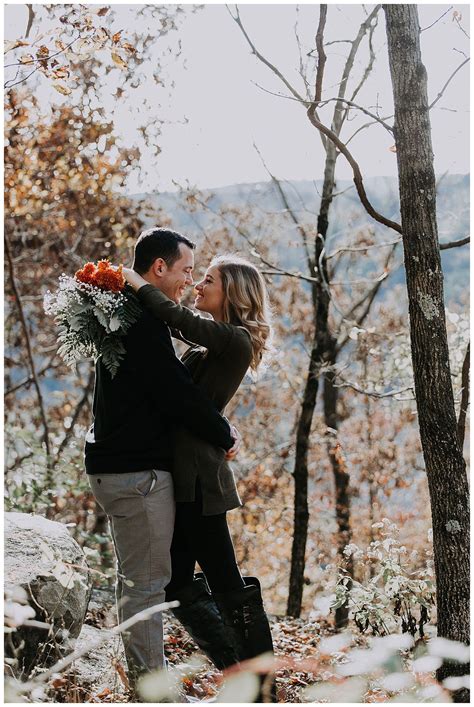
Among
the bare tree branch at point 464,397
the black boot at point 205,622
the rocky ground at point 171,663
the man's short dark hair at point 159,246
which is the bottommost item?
the rocky ground at point 171,663

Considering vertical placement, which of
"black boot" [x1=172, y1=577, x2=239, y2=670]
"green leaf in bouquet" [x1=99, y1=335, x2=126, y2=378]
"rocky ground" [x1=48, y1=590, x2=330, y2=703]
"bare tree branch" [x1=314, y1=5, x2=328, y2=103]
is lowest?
"rocky ground" [x1=48, y1=590, x2=330, y2=703]

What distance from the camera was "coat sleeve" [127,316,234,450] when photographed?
2.97m

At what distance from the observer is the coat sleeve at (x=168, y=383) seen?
2973 millimetres

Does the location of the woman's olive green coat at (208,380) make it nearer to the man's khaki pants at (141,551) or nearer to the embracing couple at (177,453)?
the embracing couple at (177,453)

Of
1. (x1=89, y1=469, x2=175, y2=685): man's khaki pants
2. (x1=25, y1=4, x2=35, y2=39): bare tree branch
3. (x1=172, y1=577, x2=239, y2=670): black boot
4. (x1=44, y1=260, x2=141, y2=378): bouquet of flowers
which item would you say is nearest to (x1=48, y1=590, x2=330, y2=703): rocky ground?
(x1=89, y1=469, x2=175, y2=685): man's khaki pants

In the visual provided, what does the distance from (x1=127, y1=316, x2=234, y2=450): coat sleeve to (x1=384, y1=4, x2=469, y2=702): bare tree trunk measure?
992 millimetres

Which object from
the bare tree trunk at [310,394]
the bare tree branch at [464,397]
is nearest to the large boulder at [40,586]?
the bare tree branch at [464,397]

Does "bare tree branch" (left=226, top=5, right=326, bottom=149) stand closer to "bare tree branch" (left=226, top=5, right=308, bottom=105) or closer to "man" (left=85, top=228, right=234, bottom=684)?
"bare tree branch" (left=226, top=5, right=308, bottom=105)

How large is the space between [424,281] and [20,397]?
13744 millimetres

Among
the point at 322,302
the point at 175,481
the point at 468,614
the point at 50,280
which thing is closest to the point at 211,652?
the point at 175,481

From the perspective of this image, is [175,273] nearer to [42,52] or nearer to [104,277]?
[104,277]

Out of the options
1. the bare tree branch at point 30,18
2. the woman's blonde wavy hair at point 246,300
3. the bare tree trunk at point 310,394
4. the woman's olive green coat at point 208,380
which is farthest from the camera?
the bare tree trunk at point 310,394

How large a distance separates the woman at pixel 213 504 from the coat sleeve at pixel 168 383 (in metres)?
0.11

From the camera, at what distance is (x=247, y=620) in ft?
10.4
